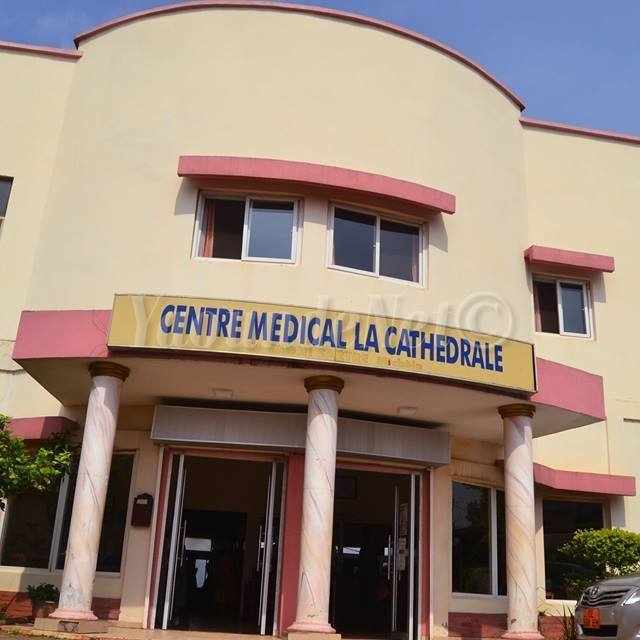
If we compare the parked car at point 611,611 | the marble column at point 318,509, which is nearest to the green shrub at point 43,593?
the marble column at point 318,509

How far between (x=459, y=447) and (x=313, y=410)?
3726mm

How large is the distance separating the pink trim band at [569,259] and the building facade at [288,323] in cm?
7

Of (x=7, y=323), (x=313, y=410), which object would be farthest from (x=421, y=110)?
(x=7, y=323)

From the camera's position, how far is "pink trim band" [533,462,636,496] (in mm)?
13945

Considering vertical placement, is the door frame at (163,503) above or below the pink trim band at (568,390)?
below

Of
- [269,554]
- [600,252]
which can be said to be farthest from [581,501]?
[269,554]

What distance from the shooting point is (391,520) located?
1449 cm

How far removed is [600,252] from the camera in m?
15.8

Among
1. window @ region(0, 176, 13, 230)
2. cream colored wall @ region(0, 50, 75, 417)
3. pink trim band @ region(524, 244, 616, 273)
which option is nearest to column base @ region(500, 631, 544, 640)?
pink trim band @ region(524, 244, 616, 273)

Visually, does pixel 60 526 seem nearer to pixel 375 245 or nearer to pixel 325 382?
pixel 325 382

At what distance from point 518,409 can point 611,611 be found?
3.41 meters

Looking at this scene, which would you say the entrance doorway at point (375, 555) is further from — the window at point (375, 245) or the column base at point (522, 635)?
the window at point (375, 245)

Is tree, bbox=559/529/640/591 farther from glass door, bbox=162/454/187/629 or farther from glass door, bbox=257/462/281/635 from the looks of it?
glass door, bbox=162/454/187/629

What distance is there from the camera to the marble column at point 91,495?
9.84m
